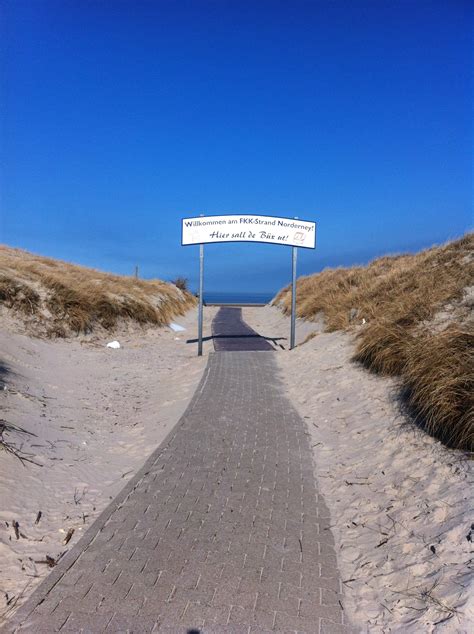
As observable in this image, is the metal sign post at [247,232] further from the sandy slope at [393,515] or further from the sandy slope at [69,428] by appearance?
the sandy slope at [393,515]

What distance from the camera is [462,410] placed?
431cm

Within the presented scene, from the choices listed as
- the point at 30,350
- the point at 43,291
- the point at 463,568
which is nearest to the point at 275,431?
the point at 463,568

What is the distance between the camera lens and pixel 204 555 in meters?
3.17

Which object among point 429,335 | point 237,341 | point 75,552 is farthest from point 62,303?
point 75,552

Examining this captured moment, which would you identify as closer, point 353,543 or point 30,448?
point 353,543

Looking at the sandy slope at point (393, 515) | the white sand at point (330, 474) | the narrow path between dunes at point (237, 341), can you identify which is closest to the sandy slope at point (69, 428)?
the white sand at point (330, 474)

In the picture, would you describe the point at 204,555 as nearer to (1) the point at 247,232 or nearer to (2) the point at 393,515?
(2) the point at 393,515

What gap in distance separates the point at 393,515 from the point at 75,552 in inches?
97.0

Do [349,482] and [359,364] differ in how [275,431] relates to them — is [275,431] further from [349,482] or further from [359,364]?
[359,364]

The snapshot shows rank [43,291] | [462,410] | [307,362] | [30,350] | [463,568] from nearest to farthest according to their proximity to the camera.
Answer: [463,568] → [462,410] → [30,350] → [307,362] → [43,291]

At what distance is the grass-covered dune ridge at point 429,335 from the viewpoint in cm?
449

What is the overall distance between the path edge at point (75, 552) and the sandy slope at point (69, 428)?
101mm

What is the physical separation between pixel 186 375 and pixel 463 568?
744 cm

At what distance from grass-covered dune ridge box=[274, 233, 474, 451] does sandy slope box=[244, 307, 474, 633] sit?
0.92ft
